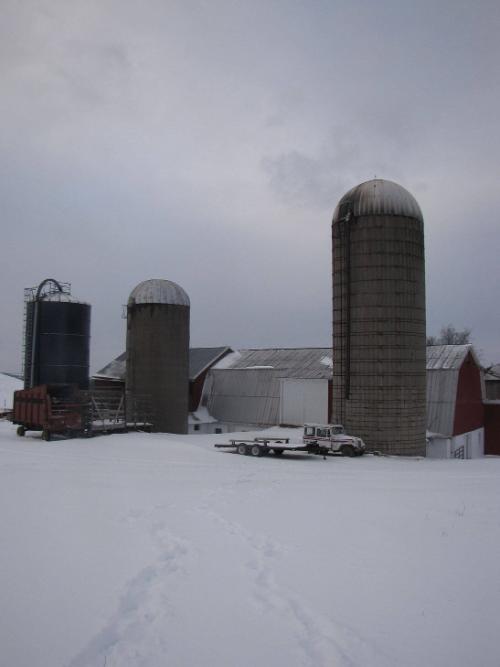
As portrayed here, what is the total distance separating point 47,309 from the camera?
3222cm

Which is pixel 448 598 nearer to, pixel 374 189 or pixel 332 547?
pixel 332 547

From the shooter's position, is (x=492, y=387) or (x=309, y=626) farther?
(x=492, y=387)

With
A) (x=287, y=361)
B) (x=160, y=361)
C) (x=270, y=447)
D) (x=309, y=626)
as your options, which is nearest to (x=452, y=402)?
(x=287, y=361)

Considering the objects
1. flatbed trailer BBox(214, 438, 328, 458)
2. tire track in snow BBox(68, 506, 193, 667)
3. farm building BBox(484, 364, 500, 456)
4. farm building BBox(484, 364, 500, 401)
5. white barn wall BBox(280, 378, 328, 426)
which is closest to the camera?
tire track in snow BBox(68, 506, 193, 667)

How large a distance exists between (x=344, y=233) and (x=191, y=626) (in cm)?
2607

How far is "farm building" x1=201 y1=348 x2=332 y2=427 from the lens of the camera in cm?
3941

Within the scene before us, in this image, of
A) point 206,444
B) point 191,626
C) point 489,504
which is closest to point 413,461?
point 206,444

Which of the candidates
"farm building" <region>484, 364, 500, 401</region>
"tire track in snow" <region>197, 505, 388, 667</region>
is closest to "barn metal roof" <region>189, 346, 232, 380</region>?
"farm building" <region>484, 364, 500, 401</region>

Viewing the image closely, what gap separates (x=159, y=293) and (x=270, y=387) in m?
11.1

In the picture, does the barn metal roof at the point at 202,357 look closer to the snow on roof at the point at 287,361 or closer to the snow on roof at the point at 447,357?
the snow on roof at the point at 287,361

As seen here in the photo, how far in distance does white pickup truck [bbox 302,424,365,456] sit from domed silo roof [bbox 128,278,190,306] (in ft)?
53.8

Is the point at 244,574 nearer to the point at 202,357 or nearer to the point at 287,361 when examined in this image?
the point at 287,361

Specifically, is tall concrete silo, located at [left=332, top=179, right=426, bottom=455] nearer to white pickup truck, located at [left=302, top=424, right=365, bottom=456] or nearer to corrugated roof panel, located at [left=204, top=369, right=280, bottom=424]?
white pickup truck, located at [left=302, top=424, right=365, bottom=456]

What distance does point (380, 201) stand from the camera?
1198 inches
